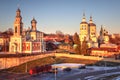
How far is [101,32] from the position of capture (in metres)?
114

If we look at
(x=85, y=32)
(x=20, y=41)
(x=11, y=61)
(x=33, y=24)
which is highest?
(x=33, y=24)

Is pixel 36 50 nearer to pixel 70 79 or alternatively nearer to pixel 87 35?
pixel 87 35

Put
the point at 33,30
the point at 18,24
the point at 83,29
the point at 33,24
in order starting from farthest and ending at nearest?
the point at 83,29 → the point at 33,30 → the point at 33,24 → the point at 18,24

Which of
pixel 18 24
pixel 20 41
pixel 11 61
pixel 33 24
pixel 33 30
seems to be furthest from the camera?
pixel 33 30

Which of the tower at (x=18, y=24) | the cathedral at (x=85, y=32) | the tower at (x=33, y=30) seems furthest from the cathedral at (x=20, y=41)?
the cathedral at (x=85, y=32)

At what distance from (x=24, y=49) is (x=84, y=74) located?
31.9 meters

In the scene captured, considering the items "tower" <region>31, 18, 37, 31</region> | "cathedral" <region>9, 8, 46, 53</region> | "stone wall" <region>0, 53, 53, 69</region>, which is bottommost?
"stone wall" <region>0, 53, 53, 69</region>

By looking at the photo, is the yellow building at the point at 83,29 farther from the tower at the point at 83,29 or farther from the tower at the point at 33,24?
the tower at the point at 33,24

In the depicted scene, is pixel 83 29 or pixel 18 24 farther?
pixel 83 29

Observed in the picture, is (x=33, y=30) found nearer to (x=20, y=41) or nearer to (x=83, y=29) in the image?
(x=20, y=41)

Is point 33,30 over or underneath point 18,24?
underneath

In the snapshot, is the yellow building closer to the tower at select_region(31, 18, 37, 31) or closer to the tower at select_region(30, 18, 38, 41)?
the tower at select_region(30, 18, 38, 41)

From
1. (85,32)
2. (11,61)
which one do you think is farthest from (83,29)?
(11,61)

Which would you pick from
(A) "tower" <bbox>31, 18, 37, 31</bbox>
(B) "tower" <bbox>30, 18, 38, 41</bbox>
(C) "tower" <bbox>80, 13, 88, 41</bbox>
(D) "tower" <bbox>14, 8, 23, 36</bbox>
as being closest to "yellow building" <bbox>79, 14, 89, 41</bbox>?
(C) "tower" <bbox>80, 13, 88, 41</bbox>
